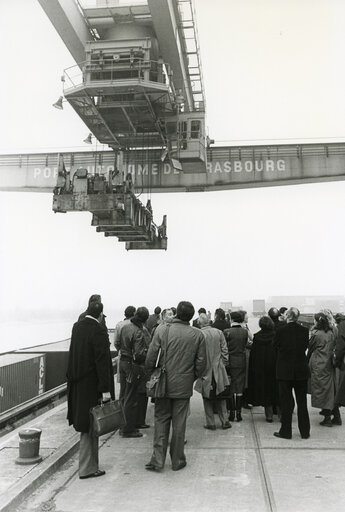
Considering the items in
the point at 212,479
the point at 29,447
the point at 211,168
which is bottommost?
the point at 212,479

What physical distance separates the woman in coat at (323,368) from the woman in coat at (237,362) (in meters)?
1.04

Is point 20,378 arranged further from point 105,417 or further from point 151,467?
point 105,417

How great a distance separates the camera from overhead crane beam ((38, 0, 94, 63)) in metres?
12.4

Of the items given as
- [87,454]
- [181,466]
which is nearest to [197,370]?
[181,466]

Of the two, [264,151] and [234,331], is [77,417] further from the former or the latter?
[264,151]

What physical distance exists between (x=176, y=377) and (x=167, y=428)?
59 cm

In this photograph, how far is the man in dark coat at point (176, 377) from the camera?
4.83 meters

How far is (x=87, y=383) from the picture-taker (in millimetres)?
4711

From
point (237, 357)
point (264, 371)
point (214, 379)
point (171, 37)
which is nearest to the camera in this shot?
point (214, 379)

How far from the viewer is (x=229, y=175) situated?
17453 millimetres

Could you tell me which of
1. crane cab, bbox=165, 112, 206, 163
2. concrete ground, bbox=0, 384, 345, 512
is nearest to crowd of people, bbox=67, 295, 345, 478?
concrete ground, bbox=0, 384, 345, 512

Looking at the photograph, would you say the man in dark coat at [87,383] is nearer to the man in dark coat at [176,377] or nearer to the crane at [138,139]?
the man in dark coat at [176,377]

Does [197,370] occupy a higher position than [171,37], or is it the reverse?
[171,37]

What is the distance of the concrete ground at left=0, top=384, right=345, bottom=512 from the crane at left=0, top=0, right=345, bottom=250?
24.7 ft
